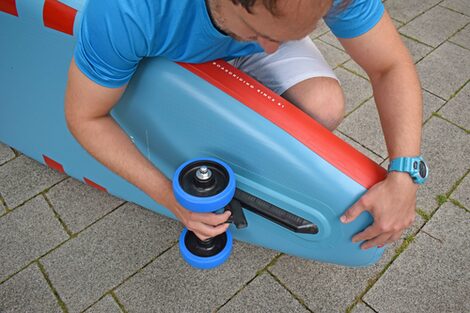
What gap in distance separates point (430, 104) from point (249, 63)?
37.8 inches

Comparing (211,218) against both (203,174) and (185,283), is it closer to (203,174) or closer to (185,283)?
(203,174)

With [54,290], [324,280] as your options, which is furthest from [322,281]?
[54,290]

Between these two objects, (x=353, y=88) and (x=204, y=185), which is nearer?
(x=204, y=185)

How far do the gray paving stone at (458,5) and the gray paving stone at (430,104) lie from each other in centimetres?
79

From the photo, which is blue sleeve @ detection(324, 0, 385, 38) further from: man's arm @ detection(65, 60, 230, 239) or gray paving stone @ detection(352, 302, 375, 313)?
gray paving stone @ detection(352, 302, 375, 313)

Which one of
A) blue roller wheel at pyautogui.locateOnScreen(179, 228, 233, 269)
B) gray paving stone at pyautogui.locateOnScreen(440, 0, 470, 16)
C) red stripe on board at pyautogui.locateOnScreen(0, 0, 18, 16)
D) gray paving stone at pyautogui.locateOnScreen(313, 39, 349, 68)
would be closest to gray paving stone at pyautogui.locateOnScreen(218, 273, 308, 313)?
blue roller wheel at pyautogui.locateOnScreen(179, 228, 233, 269)

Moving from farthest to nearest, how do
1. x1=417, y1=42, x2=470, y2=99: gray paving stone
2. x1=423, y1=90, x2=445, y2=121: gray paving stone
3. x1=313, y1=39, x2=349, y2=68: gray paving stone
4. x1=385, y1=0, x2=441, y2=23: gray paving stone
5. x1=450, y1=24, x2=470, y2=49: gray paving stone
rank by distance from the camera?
1. x1=385, y1=0, x2=441, y2=23: gray paving stone
2. x1=450, y1=24, x2=470, y2=49: gray paving stone
3. x1=313, y1=39, x2=349, y2=68: gray paving stone
4. x1=417, y1=42, x2=470, y2=99: gray paving stone
5. x1=423, y1=90, x2=445, y2=121: gray paving stone

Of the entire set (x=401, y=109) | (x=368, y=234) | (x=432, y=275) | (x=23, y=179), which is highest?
(x=401, y=109)

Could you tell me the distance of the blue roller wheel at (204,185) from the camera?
851 millimetres

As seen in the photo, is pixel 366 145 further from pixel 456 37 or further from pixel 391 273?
pixel 456 37

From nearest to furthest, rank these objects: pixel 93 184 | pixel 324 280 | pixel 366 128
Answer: pixel 324 280 < pixel 93 184 < pixel 366 128

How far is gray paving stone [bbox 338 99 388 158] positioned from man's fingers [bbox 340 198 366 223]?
694 mm

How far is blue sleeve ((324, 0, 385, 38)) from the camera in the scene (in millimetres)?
934

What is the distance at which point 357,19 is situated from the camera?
956 millimetres
